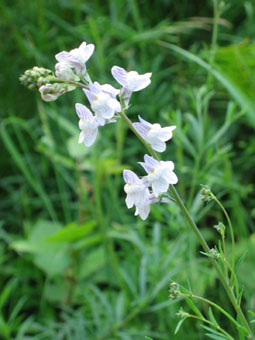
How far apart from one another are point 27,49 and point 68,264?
120 cm

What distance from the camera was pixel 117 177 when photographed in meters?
1.96

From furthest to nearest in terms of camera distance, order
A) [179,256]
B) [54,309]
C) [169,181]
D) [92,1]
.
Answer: [92,1] < [54,309] < [179,256] < [169,181]

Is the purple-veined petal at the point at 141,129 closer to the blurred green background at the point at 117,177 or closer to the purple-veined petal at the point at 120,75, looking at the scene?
the purple-veined petal at the point at 120,75

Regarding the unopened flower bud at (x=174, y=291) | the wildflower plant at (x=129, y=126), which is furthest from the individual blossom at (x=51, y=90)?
the unopened flower bud at (x=174, y=291)

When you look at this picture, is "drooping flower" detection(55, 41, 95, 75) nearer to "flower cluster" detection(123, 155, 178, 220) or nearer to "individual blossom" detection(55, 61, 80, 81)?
"individual blossom" detection(55, 61, 80, 81)

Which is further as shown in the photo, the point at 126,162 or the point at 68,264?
the point at 126,162

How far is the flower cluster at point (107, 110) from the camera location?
0.74 m

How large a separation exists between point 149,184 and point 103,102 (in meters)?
0.17

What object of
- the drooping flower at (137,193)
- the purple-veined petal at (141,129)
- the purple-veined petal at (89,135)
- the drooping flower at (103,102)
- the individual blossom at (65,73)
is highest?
the individual blossom at (65,73)

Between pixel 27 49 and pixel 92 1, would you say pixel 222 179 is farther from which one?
pixel 92 1

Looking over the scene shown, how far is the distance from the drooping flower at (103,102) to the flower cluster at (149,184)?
0.32 feet

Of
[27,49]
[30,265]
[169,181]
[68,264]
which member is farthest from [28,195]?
[169,181]

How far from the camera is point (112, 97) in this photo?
75 centimetres

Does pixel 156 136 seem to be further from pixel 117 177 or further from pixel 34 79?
pixel 117 177
